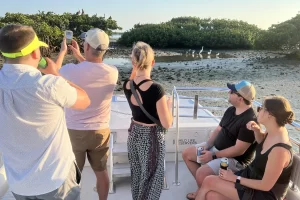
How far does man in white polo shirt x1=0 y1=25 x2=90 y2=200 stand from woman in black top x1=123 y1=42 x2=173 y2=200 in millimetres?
644

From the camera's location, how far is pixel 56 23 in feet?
119

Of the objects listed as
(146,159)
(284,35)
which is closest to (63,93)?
(146,159)

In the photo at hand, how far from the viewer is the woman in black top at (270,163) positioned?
2068 millimetres

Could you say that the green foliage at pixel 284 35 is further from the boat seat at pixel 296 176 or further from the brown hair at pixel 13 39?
the brown hair at pixel 13 39

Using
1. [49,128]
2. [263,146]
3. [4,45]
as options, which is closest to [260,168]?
[263,146]

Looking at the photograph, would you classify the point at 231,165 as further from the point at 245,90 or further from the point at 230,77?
the point at 230,77

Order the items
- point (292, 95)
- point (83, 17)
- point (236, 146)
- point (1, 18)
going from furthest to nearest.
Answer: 1. point (83, 17)
2. point (1, 18)
3. point (292, 95)
4. point (236, 146)

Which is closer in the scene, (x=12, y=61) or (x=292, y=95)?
(x=12, y=61)

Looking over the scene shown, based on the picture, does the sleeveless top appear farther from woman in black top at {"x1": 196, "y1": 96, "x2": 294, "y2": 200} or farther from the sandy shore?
the sandy shore

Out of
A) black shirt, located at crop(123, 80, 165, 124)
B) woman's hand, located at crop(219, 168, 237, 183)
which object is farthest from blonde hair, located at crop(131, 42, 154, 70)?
woman's hand, located at crop(219, 168, 237, 183)

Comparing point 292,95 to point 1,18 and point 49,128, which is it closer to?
point 49,128

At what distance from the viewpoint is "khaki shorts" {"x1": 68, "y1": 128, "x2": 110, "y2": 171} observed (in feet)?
7.76

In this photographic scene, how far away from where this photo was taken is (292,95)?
16469mm

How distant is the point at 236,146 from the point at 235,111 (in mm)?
357
